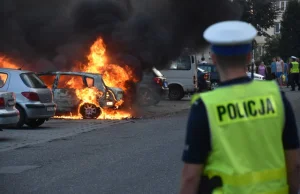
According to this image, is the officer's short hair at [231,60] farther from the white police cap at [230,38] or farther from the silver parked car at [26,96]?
the silver parked car at [26,96]

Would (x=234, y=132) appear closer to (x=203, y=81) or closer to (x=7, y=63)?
(x=7, y=63)

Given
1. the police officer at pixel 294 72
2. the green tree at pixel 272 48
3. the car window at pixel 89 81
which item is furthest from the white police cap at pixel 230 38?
the green tree at pixel 272 48

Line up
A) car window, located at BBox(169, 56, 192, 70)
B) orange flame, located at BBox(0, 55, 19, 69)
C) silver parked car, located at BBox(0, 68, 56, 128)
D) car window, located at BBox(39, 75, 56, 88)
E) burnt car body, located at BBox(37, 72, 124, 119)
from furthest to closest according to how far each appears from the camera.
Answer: car window, located at BBox(169, 56, 192, 70) < orange flame, located at BBox(0, 55, 19, 69) < car window, located at BBox(39, 75, 56, 88) < burnt car body, located at BBox(37, 72, 124, 119) < silver parked car, located at BBox(0, 68, 56, 128)

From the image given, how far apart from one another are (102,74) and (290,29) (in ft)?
159

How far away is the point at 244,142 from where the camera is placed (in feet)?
9.65

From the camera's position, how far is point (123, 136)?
14578 mm

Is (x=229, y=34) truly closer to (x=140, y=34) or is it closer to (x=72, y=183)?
(x=72, y=183)

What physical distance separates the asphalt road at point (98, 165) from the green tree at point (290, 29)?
5205 cm

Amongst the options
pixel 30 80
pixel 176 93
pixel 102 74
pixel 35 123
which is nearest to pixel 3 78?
pixel 30 80

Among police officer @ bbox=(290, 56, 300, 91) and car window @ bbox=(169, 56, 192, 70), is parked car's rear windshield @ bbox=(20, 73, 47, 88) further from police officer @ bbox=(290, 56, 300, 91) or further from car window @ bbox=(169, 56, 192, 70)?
police officer @ bbox=(290, 56, 300, 91)

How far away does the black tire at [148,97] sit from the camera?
78.1 ft

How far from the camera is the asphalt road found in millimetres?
8477

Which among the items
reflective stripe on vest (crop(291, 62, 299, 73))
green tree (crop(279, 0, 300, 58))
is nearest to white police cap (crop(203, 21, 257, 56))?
reflective stripe on vest (crop(291, 62, 299, 73))

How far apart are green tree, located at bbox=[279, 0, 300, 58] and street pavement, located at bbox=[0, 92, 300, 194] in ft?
167
